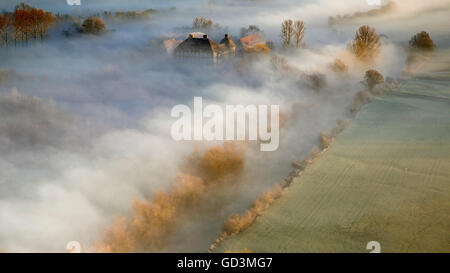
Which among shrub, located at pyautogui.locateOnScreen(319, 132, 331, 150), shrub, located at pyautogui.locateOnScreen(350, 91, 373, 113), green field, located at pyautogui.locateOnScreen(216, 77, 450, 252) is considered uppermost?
shrub, located at pyautogui.locateOnScreen(350, 91, 373, 113)

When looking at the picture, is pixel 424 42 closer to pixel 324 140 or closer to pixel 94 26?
pixel 324 140

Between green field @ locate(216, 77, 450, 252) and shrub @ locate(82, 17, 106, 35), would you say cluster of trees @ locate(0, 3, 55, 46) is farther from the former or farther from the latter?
green field @ locate(216, 77, 450, 252)

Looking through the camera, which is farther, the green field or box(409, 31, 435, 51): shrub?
box(409, 31, 435, 51): shrub

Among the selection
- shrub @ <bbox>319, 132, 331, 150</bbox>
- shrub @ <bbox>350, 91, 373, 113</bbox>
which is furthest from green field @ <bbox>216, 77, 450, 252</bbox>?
shrub @ <bbox>350, 91, 373, 113</bbox>

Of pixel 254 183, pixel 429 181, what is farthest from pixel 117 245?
pixel 429 181

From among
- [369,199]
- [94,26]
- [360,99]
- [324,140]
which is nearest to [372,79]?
[360,99]
